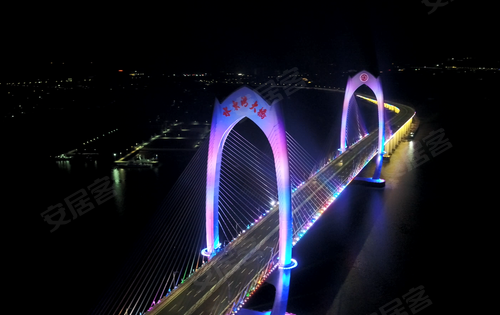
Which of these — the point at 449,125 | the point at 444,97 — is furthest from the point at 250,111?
the point at 444,97

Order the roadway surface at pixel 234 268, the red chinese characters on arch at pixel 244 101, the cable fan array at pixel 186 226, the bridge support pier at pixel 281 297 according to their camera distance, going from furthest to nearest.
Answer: the cable fan array at pixel 186 226 → the bridge support pier at pixel 281 297 → the red chinese characters on arch at pixel 244 101 → the roadway surface at pixel 234 268

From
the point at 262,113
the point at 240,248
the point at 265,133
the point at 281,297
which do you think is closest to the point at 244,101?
the point at 262,113

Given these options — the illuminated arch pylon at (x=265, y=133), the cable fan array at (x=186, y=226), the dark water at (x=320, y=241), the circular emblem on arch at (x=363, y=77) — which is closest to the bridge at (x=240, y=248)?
the illuminated arch pylon at (x=265, y=133)

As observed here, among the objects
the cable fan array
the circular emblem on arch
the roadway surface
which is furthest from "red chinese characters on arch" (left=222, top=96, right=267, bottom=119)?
the circular emblem on arch

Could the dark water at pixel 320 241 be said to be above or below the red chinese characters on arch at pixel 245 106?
below

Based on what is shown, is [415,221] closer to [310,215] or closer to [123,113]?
[310,215]

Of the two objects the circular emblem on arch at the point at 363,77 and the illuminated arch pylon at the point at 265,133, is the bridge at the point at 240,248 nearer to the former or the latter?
the illuminated arch pylon at the point at 265,133
